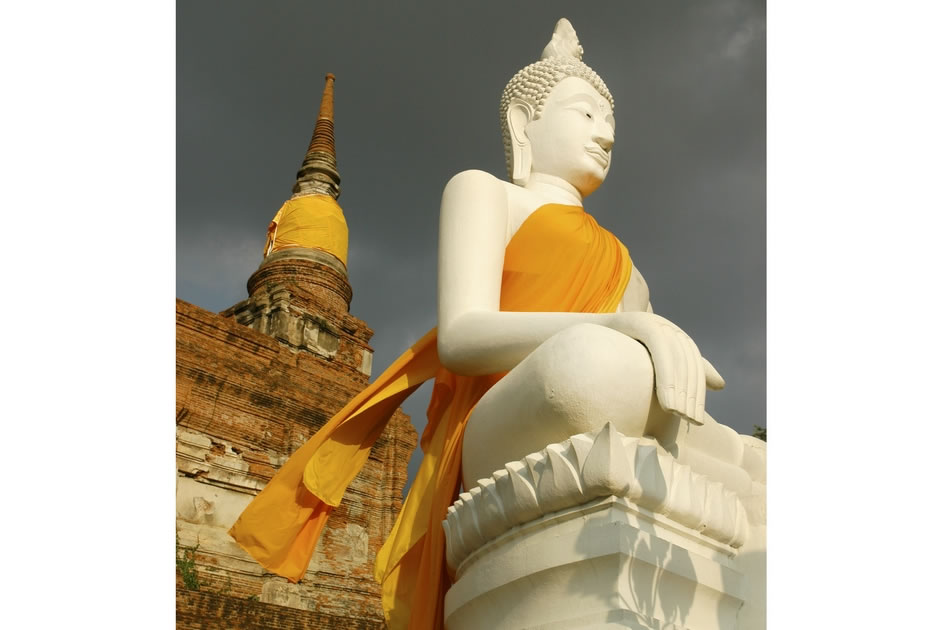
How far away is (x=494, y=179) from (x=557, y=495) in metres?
1.45

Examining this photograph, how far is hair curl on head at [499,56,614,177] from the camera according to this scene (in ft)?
13.2

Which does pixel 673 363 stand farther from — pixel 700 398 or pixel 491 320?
pixel 491 320

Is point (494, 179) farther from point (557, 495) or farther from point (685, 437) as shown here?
point (557, 495)

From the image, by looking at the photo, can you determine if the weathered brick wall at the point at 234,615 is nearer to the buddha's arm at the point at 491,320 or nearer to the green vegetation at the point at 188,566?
the green vegetation at the point at 188,566

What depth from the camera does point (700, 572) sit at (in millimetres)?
2473

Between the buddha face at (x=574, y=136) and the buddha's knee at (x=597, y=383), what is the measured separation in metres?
1.42

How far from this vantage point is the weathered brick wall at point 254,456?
37.8 ft

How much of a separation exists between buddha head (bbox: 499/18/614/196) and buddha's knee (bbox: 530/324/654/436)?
144 cm

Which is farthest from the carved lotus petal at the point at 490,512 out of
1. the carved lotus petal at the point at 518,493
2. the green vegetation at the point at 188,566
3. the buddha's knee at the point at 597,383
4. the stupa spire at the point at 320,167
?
the stupa spire at the point at 320,167

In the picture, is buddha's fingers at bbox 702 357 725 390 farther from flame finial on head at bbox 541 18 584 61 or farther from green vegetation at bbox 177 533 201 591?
green vegetation at bbox 177 533 201 591

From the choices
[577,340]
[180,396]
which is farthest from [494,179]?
[180,396]

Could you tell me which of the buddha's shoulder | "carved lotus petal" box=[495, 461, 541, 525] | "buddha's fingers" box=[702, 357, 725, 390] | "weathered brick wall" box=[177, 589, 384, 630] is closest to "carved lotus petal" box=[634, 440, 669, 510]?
"carved lotus petal" box=[495, 461, 541, 525]

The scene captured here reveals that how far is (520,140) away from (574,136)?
Answer: 0.25m

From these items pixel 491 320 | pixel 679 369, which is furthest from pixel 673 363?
pixel 491 320
